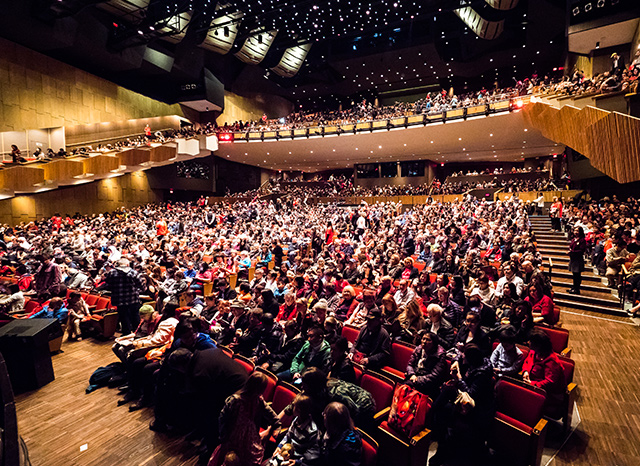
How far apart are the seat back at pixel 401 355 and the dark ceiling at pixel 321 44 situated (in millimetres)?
15530

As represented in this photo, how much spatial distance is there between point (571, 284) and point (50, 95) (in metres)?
20.9

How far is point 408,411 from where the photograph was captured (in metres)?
2.20

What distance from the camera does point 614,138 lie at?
257 inches

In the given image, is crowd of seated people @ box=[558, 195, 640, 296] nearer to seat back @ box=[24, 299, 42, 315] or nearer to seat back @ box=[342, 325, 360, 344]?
seat back @ box=[342, 325, 360, 344]

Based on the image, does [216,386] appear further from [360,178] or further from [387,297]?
[360,178]

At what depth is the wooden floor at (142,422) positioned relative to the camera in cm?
247

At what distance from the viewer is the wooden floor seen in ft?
8.12

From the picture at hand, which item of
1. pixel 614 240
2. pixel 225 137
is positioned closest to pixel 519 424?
pixel 614 240

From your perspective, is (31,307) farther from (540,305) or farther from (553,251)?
(553,251)

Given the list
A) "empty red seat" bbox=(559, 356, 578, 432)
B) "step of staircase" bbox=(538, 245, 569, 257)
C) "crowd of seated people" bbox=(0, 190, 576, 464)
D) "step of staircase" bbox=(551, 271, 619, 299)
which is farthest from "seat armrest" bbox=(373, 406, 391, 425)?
"step of staircase" bbox=(538, 245, 569, 257)

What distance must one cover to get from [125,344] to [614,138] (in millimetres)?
8949

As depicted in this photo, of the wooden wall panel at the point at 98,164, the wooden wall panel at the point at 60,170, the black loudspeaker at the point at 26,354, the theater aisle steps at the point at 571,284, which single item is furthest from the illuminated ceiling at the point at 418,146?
the black loudspeaker at the point at 26,354

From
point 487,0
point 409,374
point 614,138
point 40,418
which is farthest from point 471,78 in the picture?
point 40,418

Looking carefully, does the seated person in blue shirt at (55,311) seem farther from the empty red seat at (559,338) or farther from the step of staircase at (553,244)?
the step of staircase at (553,244)
